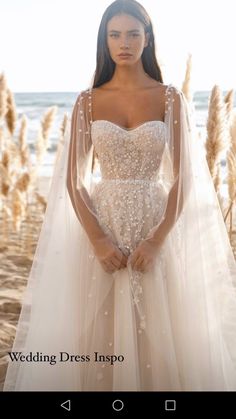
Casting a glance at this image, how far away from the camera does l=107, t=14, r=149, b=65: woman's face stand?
5.87 ft

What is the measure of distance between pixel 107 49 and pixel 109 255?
756 millimetres

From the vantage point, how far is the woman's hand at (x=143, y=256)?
5.68 ft

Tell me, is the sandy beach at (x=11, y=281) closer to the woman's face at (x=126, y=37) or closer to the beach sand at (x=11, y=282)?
the beach sand at (x=11, y=282)

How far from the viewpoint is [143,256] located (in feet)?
5.67

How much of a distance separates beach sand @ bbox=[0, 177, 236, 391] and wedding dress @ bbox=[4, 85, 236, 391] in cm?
58

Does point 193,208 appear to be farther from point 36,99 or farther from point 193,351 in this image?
point 36,99

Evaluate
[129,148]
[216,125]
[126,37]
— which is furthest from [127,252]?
[216,125]

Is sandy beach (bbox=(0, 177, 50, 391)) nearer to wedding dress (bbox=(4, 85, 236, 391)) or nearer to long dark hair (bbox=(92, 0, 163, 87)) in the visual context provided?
wedding dress (bbox=(4, 85, 236, 391))

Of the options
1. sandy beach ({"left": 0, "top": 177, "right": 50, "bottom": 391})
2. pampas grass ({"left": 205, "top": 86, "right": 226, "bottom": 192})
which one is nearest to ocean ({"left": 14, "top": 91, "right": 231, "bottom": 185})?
sandy beach ({"left": 0, "top": 177, "right": 50, "bottom": 391})
